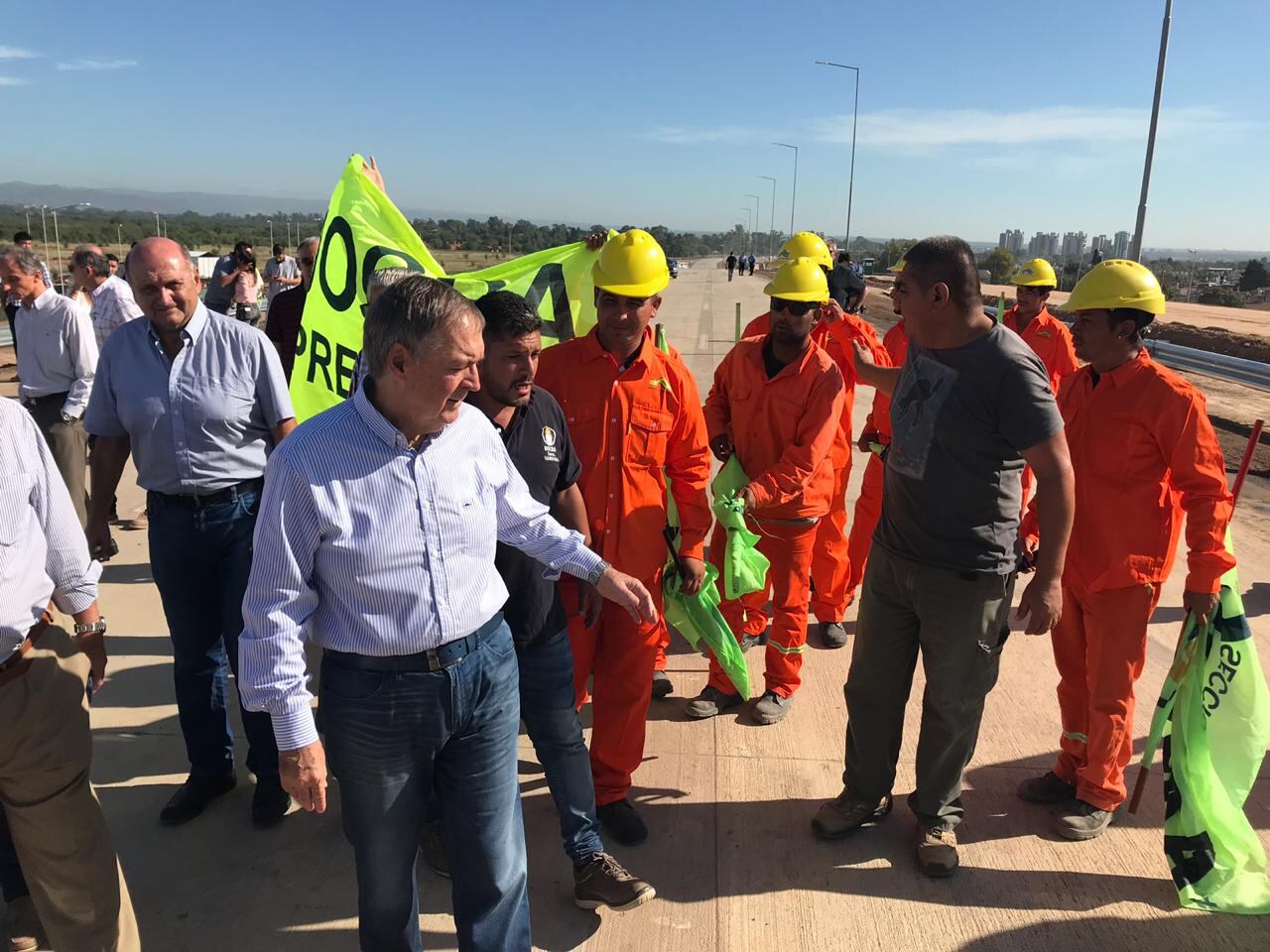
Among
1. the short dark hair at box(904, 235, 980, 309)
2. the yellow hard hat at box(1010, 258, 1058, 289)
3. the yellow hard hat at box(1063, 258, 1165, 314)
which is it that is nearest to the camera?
the short dark hair at box(904, 235, 980, 309)

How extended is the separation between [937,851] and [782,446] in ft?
6.23

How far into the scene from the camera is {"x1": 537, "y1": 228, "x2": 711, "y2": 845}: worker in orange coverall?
3.19m

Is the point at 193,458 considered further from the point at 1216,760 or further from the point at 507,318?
the point at 1216,760

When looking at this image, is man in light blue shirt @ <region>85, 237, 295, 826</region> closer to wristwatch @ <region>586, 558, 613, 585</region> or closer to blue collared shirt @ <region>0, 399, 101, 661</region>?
blue collared shirt @ <region>0, 399, 101, 661</region>

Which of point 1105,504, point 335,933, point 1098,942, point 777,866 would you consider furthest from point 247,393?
point 1098,942

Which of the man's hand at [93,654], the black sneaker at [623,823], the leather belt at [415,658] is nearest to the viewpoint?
the leather belt at [415,658]

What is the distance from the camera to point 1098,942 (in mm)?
2809

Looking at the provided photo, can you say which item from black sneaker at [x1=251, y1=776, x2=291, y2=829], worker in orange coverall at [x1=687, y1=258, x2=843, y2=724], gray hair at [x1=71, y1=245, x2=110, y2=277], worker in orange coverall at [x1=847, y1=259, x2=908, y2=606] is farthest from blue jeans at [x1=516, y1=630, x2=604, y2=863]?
gray hair at [x1=71, y1=245, x2=110, y2=277]

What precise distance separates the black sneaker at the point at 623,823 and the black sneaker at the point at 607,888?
1.11 feet

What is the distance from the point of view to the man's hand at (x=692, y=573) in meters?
3.42

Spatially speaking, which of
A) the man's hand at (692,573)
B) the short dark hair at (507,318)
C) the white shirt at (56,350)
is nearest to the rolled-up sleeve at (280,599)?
the short dark hair at (507,318)

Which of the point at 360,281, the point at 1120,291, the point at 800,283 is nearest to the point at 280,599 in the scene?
the point at 360,281

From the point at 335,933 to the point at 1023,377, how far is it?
2912mm

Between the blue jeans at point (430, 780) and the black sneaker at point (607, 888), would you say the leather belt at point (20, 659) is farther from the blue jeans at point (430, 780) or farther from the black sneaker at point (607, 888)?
the black sneaker at point (607, 888)
